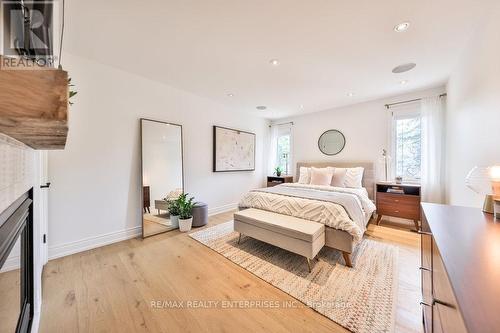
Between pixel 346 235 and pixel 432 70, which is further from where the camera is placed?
pixel 432 70

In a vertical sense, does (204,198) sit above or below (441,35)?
below

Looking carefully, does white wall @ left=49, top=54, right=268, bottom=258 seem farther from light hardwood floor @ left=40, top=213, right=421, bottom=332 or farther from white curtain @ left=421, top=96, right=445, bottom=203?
white curtain @ left=421, top=96, right=445, bottom=203

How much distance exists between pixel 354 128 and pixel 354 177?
3.65 feet

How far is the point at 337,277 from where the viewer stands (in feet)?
6.15

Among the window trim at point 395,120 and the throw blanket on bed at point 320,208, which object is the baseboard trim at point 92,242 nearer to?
the throw blanket on bed at point 320,208

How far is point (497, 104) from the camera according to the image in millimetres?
1383

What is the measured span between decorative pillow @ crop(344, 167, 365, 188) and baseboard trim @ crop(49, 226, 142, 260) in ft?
11.9

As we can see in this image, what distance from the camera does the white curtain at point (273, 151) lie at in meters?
5.35

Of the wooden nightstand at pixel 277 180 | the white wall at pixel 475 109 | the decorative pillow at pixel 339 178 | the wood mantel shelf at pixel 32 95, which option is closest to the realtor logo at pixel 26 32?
the wood mantel shelf at pixel 32 95

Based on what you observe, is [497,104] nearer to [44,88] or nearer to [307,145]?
[44,88]

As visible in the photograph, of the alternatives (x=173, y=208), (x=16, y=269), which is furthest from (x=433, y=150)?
(x=16, y=269)

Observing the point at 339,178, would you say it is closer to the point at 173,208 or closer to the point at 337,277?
the point at 337,277

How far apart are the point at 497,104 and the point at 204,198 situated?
149 inches

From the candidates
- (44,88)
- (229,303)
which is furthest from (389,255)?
(44,88)
